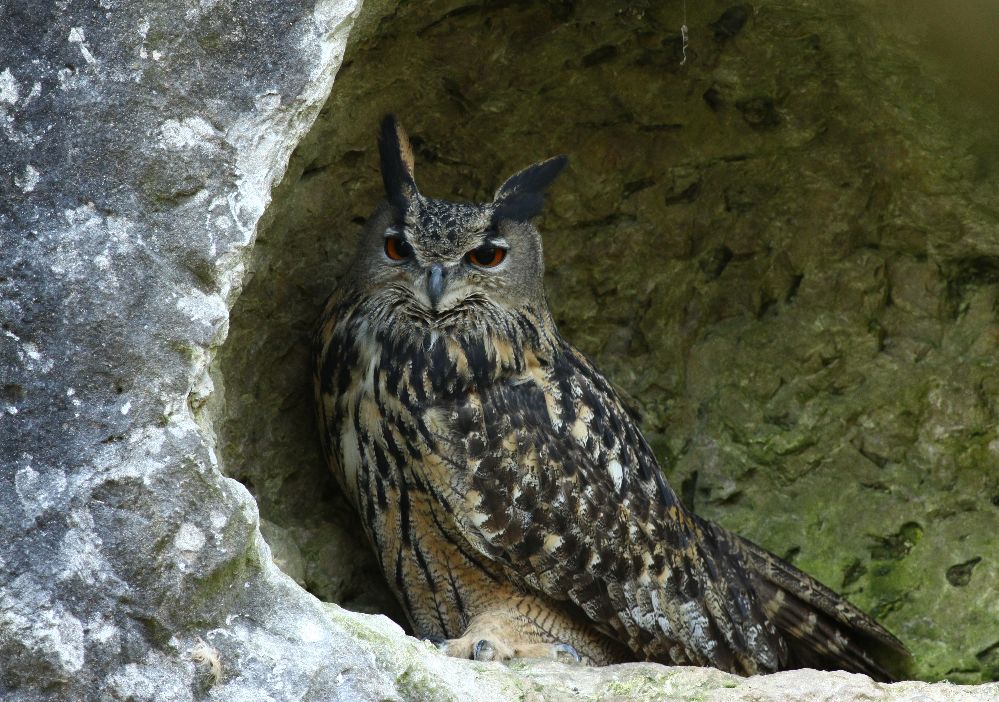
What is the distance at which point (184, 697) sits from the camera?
188 cm

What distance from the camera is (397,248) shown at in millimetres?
2887

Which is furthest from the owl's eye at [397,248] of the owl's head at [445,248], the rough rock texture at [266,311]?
the rough rock texture at [266,311]

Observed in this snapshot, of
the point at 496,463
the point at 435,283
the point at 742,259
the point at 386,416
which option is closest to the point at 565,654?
the point at 496,463

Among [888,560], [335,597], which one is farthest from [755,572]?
[335,597]

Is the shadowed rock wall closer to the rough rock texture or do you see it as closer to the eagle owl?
the rough rock texture

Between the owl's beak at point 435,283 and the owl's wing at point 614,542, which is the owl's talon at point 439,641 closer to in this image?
the owl's wing at point 614,542

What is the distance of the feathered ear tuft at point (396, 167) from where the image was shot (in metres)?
2.89

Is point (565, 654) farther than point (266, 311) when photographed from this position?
No

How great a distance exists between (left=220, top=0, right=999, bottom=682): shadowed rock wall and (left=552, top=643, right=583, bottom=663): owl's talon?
0.59 m

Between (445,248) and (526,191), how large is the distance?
11.3 inches

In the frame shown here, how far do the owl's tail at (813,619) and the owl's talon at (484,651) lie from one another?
0.77 meters

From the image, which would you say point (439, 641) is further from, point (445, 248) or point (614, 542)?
point (445, 248)

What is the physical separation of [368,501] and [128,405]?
3.47 ft

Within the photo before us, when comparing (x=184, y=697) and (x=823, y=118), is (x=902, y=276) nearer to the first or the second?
(x=823, y=118)
